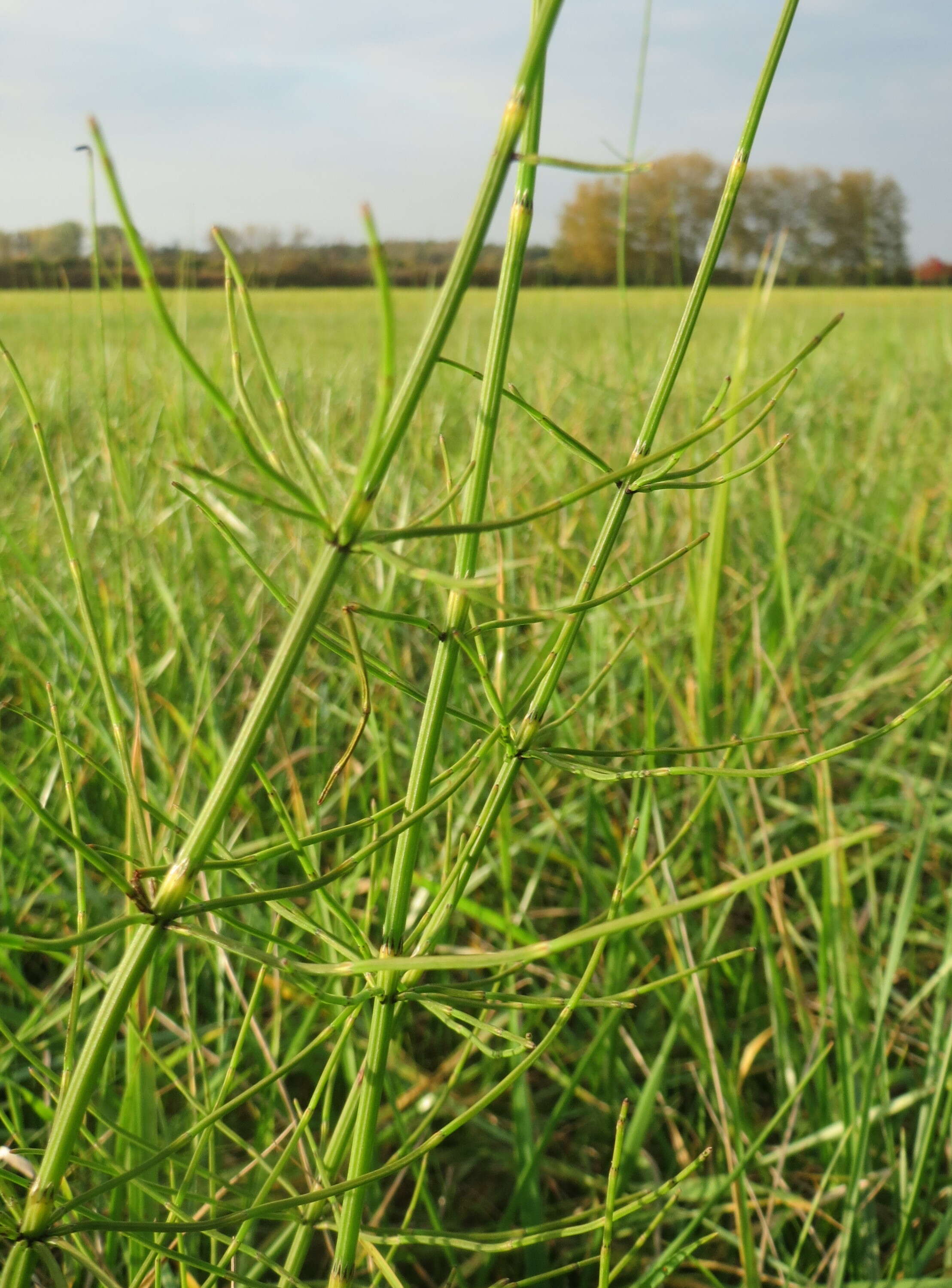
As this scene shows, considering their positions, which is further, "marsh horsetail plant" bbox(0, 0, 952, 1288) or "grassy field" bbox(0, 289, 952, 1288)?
"grassy field" bbox(0, 289, 952, 1288)

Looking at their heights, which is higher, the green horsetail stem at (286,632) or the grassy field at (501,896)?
the green horsetail stem at (286,632)

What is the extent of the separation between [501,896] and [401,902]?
0.65 m

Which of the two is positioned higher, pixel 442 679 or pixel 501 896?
pixel 442 679

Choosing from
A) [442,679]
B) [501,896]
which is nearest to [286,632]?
[442,679]

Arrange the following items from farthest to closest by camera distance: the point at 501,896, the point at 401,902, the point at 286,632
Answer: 1. the point at 501,896
2. the point at 401,902
3. the point at 286,632

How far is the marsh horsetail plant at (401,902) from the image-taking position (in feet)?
0.89

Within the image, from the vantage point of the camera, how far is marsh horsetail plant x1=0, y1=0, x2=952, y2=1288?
271mm

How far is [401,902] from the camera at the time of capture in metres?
0.35

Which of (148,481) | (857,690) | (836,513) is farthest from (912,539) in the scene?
(148,481)

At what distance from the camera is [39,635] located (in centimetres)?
114

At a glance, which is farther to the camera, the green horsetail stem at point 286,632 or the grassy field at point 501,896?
the grassy field at point 501,896

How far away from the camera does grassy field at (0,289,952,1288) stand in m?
0.40

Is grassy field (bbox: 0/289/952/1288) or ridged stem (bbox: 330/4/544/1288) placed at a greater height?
ridged stem (bbox: 330/4/544/1288)

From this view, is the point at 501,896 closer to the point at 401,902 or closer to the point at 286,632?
the point at 401,902
